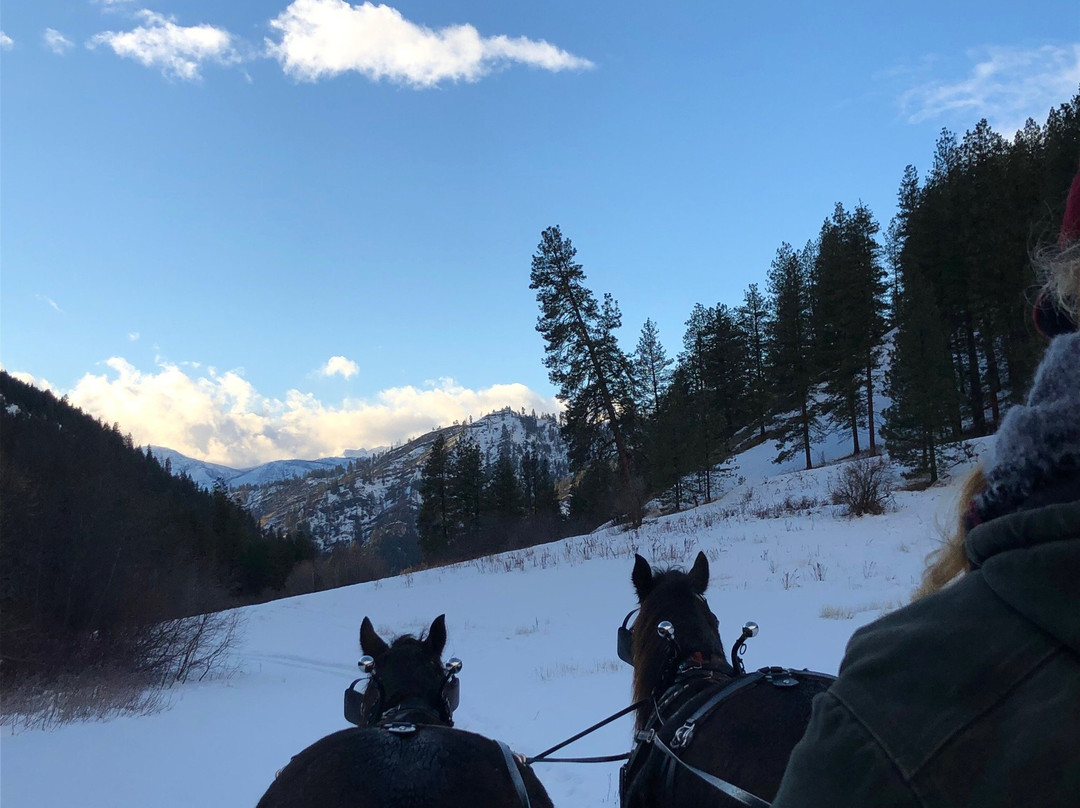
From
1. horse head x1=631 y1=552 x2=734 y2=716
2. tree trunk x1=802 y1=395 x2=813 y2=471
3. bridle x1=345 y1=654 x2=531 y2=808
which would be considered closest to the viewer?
bridle x1=345 y1=654 x2=531 y2=808

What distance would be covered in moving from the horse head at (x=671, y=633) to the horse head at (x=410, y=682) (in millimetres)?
1018

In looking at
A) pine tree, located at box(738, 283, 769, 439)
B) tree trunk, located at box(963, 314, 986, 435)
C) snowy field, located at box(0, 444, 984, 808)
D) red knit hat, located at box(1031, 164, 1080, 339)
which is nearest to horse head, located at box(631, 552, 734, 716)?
snowy field, located at box(0, 444, 984, 808)

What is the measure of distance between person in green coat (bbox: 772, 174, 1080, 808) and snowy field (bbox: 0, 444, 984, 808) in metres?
0.43

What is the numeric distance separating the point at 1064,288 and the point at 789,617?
29.1ft

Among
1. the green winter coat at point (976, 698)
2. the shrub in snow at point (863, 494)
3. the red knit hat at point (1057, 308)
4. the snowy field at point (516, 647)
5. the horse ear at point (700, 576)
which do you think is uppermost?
the red knit hat at point (1057, 308)

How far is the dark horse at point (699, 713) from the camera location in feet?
7.94

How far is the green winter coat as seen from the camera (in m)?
0.65

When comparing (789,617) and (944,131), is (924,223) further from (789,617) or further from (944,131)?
(789,617)

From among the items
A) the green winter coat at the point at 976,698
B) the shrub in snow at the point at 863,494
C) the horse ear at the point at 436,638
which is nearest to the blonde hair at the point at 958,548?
the green winter coat at the point at 976,698

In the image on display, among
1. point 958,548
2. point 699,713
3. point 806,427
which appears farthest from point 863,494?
point 806,427

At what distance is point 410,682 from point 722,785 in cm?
167

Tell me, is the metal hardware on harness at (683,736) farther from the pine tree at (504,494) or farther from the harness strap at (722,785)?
the pine tree at (504,494)

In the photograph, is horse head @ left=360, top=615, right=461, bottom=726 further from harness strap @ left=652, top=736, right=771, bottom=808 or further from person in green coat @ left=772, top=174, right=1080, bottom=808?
person in green coat @ left=772, top=174, right=1080, bottom=808

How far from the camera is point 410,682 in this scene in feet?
11.0
